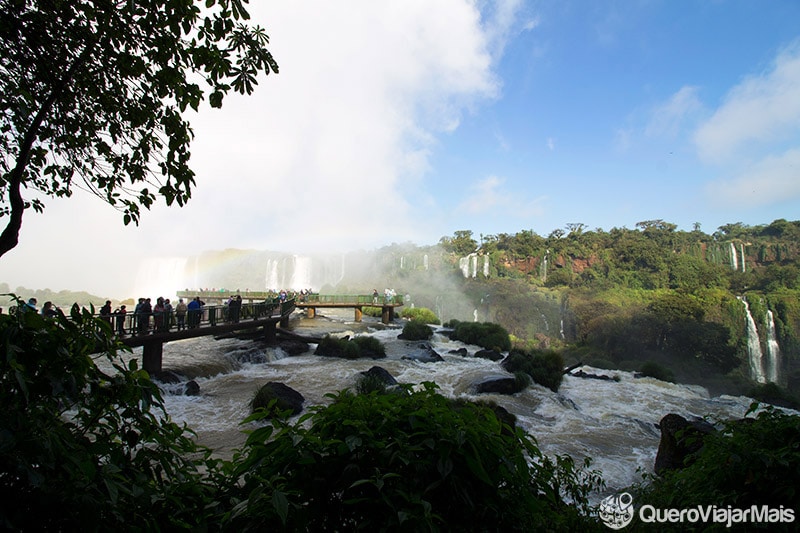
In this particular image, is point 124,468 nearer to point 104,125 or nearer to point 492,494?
point 492,494

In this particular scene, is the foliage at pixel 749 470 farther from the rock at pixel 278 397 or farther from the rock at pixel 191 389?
the rock at pixel 191 389

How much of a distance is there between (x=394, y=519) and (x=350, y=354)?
18535 millimetres

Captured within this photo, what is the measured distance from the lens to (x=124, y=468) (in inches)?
67.0

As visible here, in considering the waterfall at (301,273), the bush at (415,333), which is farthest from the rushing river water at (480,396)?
the waterfall at (301,273)

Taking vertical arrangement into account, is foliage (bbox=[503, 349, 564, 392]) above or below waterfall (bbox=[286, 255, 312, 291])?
below

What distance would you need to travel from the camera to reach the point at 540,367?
57.2 feet

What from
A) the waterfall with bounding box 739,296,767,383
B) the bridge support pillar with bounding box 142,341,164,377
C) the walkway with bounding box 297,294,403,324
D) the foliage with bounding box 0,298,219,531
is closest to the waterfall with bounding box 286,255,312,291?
the walkway with bounding box 297,294,403,324

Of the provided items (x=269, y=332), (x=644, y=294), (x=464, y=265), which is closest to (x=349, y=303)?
(x=269, y=332)

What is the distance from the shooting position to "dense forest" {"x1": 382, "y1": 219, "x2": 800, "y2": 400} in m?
31.0

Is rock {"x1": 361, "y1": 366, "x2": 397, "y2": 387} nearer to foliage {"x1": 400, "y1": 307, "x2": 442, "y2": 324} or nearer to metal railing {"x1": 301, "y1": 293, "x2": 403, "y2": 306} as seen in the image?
metal railing {"x1": 301, "y1": 293, "x2": 403, "y2": 306}

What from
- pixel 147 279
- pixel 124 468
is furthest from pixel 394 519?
pixel 147 279

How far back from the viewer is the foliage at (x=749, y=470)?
2318 mm

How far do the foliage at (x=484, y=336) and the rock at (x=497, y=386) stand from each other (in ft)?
33.8

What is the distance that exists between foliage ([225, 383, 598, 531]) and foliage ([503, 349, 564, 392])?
15.4m
